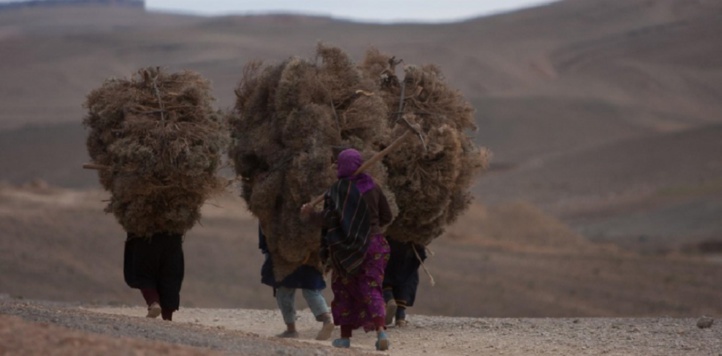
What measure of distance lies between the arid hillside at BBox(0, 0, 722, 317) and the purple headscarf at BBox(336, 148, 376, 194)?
81.4 inches

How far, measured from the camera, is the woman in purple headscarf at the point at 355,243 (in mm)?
11078

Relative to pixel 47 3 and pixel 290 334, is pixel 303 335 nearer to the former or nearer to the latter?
pixel 290 334

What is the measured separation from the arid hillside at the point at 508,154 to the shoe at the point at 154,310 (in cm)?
254

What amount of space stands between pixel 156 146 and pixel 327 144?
1.56m

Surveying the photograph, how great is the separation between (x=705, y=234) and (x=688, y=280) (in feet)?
44.1

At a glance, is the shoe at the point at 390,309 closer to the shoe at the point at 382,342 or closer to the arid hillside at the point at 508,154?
the shoe at the point at 382,342

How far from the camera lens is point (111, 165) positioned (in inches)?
494

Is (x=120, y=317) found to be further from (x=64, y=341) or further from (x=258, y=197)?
(x=64, y=341)

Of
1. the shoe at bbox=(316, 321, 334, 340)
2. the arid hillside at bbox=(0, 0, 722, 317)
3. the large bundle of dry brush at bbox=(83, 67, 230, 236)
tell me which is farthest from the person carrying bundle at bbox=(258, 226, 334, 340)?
the arid hillside at bbox=(0, 0, 722, 317)

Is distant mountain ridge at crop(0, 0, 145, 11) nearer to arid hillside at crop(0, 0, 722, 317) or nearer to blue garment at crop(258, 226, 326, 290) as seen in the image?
arid hillside at crop(0, 0, 722, 317)

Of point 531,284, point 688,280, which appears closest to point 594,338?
point 531,284

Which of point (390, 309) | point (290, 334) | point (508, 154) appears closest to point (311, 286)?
point (290, 334)

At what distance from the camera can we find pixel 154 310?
12.5 m

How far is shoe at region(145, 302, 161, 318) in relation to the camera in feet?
40.7
